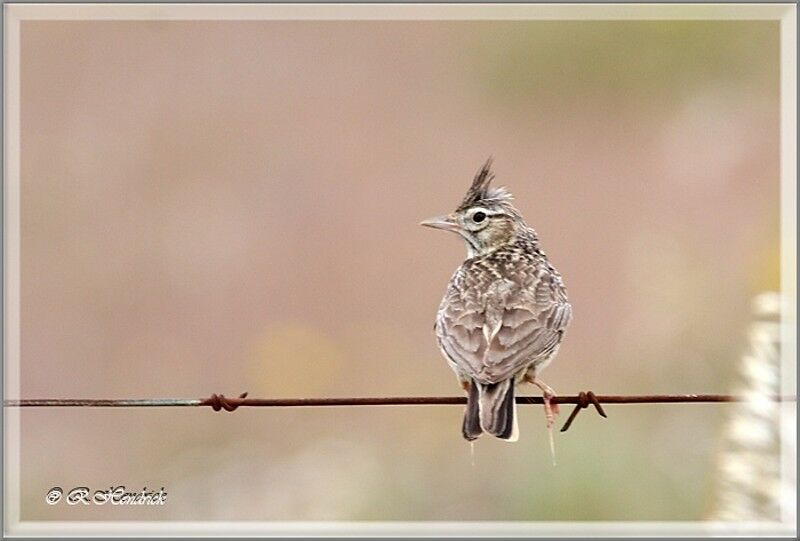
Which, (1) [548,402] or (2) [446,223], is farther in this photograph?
(2) [446,223]

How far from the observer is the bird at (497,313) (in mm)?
6562

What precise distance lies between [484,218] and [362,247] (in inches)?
153

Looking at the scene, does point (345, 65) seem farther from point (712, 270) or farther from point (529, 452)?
point (529, 452)

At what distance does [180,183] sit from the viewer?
12.2 metres

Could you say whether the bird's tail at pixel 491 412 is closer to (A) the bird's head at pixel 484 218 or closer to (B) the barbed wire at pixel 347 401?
(B) the barbed wire at pixel 347 401

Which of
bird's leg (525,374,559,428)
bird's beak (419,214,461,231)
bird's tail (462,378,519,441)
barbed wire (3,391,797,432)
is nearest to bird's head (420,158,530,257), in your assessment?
bird's beak (419,214,461,231)

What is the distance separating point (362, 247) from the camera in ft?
38.1

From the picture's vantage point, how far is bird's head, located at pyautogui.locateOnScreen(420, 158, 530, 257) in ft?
25.2

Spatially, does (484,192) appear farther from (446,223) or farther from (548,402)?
(548,402)

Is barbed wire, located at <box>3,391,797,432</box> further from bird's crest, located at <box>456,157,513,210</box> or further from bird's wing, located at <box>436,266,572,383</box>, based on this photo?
bird's crest, located at <box>456,157,513,210</box>

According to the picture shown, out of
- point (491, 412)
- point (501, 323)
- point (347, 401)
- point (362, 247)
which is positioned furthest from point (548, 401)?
point (362, 247)

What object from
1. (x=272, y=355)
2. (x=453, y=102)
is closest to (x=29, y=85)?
(x=272, y=355)

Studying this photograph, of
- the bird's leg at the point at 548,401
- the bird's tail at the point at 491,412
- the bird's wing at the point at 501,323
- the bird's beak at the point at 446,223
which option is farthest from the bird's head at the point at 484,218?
the bird's tail at the point at 491,412

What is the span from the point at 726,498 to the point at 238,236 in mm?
6549
